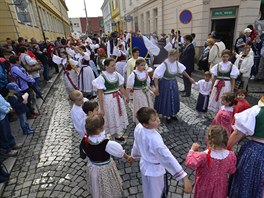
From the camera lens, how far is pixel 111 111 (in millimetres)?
3727

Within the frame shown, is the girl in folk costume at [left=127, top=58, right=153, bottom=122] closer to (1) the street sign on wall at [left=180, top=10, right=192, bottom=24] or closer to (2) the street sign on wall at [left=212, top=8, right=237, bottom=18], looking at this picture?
(1) the street sign on wall at [left=180, top=10, right=192, bottom=24]

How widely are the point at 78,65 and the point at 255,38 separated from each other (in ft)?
23.5

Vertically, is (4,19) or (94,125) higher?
(4,19)

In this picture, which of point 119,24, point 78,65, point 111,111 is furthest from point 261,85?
point 119,24

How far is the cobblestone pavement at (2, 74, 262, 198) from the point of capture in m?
2.95

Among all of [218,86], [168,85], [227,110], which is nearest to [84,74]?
[168,85]

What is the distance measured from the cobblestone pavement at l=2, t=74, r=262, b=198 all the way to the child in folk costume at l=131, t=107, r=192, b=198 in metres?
0.71

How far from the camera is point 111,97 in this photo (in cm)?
364

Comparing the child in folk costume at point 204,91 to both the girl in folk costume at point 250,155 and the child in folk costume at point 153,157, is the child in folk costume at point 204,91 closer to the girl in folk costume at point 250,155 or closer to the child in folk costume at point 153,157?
the girl in folk costume at point 250,155

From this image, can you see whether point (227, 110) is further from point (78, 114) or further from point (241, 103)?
point (78, 114)

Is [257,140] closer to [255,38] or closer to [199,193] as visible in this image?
[199,193]

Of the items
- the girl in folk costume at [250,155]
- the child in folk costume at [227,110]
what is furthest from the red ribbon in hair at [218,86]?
the girl in folk costume at [250,155]

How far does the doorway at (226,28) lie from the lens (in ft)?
33.1

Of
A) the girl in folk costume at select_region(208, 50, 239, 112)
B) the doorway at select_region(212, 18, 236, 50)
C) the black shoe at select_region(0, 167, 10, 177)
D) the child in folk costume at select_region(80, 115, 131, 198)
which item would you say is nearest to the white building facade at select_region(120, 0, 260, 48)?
the doorway at select_region(212, 18, 236, 50)
